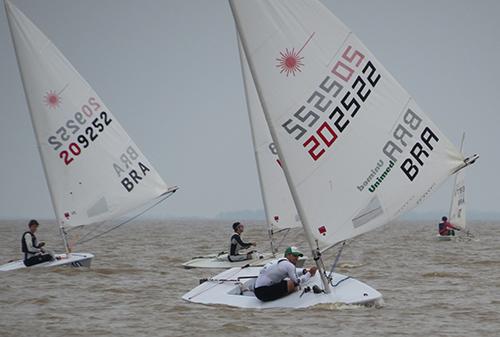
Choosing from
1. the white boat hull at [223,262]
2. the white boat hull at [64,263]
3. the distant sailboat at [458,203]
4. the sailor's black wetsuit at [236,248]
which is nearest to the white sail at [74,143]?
the white boat hull at [64,263]

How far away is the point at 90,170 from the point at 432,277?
8.72 metres

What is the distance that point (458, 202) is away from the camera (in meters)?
37.1

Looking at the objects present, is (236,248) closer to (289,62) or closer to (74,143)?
(74,143)

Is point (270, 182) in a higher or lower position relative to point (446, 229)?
higher

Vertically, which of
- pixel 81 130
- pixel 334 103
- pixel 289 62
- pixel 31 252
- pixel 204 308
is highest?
pixel 81 130

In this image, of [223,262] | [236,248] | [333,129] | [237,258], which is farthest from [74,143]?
[333,129]

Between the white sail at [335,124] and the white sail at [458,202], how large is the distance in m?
25.9

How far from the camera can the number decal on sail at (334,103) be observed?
11250mm

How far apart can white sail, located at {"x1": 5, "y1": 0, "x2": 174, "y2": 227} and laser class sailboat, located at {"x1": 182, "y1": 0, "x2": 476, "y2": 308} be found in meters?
9.10

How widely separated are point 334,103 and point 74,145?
10.1m

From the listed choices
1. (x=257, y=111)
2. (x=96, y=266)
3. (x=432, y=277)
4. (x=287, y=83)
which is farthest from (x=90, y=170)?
(x=287, y=83)

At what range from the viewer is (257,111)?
1897 centimetres

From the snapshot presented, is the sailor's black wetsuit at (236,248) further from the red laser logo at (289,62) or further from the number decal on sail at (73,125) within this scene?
the red laser logo at (289,62)

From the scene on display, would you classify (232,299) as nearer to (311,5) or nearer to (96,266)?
(311,5)
